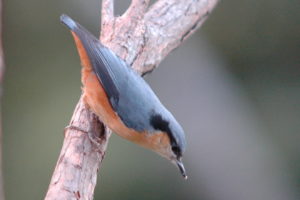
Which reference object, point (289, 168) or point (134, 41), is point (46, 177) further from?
point (289, 168)

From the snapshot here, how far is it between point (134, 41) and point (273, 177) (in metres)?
1.79

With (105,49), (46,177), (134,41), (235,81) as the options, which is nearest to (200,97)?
(235,81)

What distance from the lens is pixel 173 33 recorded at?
2.87 meters

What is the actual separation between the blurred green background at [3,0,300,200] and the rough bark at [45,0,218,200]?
0.98 meters

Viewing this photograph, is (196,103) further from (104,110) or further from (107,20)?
(104,110)

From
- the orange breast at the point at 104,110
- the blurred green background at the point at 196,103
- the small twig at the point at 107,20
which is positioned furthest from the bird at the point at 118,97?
the blurred green background at the point at 196,103

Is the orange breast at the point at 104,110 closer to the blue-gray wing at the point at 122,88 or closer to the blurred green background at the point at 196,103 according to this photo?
the blue-gray wing at the point at 122,88

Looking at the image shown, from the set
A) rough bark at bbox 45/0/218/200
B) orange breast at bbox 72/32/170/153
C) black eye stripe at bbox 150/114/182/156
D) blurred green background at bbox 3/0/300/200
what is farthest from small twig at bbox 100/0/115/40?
blurred green background at bbox 3/0/300/200

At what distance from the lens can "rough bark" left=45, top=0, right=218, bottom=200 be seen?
192cm

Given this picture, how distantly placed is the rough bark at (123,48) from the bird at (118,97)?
87 millimetres

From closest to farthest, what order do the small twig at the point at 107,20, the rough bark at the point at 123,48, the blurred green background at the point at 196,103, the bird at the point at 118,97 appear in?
the rough bark at the point at 123,48
the bird at the point at 118,97
the small twig at the point at 107,20
the blurred green background at the point at 196,103

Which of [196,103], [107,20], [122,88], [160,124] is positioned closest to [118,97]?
[122,88]

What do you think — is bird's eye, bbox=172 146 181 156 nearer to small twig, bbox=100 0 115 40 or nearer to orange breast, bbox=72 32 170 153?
orange breast, bbox=72 32 170 153

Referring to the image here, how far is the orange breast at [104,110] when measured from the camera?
2.26 meters
